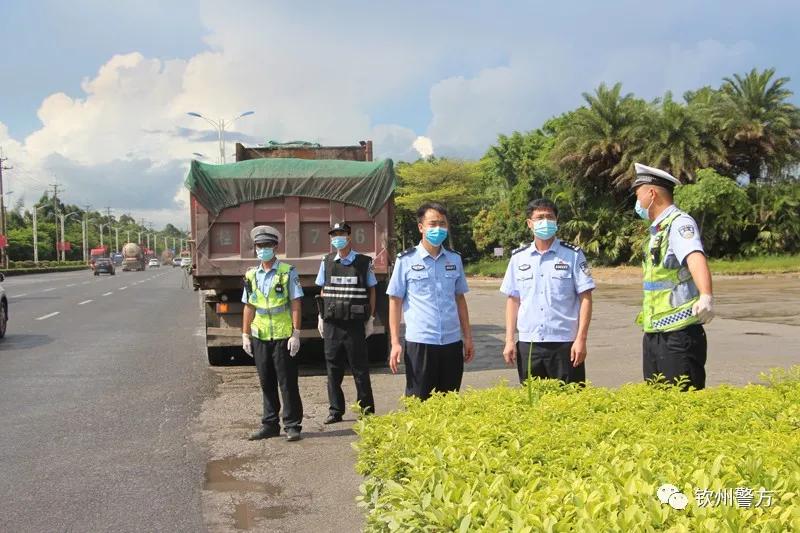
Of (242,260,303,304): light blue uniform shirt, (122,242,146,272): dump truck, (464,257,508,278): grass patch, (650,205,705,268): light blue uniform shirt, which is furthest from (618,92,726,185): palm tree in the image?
(122,242,146,272): dump truck

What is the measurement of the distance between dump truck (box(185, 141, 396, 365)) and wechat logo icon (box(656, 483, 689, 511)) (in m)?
7.35

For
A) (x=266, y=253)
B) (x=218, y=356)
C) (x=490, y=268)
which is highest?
(x=266, y=253)

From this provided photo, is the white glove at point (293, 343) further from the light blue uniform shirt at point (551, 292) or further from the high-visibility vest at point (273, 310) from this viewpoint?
the light blue uniform shirt at point (551, 292)

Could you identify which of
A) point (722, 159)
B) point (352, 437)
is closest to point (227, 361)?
point (352, 437)

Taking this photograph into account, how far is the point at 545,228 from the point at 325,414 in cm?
336

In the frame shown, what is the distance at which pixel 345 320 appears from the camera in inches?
268

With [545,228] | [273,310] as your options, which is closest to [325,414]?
[273,310]

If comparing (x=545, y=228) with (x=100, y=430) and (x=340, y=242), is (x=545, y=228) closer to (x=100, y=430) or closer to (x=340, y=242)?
(x=340, y=242)

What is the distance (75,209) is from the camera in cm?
12581

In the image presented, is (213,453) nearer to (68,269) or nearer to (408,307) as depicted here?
(408,307)

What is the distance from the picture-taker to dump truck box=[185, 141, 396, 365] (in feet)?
30.9

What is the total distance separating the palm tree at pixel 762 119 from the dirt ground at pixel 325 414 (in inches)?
917

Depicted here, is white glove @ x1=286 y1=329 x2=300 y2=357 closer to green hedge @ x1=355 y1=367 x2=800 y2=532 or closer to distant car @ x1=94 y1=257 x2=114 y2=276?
green hedge @ x1=355 y1=367 x2=800 y2=532

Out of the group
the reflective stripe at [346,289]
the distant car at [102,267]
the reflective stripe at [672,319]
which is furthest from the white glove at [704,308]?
the distant car at [102,267]
